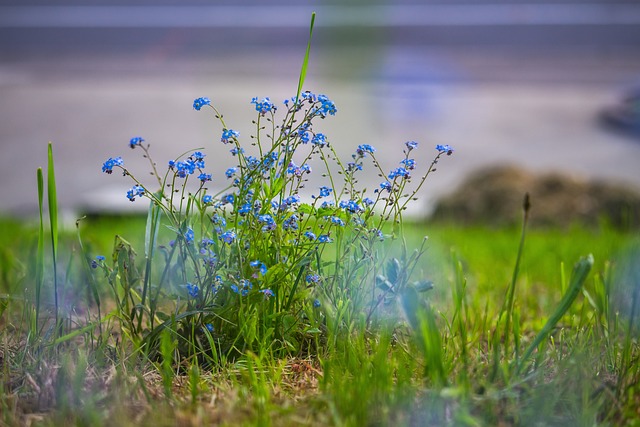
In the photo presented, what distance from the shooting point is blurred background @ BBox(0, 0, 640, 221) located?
927 centimetres

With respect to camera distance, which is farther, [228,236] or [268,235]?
[268,235]

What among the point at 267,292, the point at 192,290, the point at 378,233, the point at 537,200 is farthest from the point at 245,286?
the point at 537,200

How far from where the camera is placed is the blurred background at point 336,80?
9266 millimetres

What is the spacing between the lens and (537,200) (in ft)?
19.1

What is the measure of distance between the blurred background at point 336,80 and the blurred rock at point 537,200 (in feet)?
1.13

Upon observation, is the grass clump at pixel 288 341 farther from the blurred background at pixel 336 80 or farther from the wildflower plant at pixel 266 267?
the blurred background at pixel 336 80

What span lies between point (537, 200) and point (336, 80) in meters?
6.44

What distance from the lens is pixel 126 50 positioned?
1360 centimetres

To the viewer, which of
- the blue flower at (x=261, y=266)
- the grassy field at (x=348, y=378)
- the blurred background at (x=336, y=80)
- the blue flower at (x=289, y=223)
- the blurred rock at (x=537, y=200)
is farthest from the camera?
the blurred background at (x=336, y=80)

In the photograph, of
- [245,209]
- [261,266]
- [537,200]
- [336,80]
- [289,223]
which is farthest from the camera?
[336,80]

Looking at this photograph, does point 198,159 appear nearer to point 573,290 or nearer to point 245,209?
point 245,209

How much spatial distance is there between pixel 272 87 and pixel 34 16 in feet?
22.0

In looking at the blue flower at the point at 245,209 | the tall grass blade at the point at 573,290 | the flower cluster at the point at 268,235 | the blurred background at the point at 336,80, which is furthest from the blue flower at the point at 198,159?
the blurred background at the point at 336,80

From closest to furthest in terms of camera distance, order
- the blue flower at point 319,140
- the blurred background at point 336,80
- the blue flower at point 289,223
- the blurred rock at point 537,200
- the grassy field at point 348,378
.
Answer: the grassy field at point 348,378
the blue flower at point 319,140
the blue flower at point 289,223
the blurred rock at point 537,200
the blurred background at point 336,80
